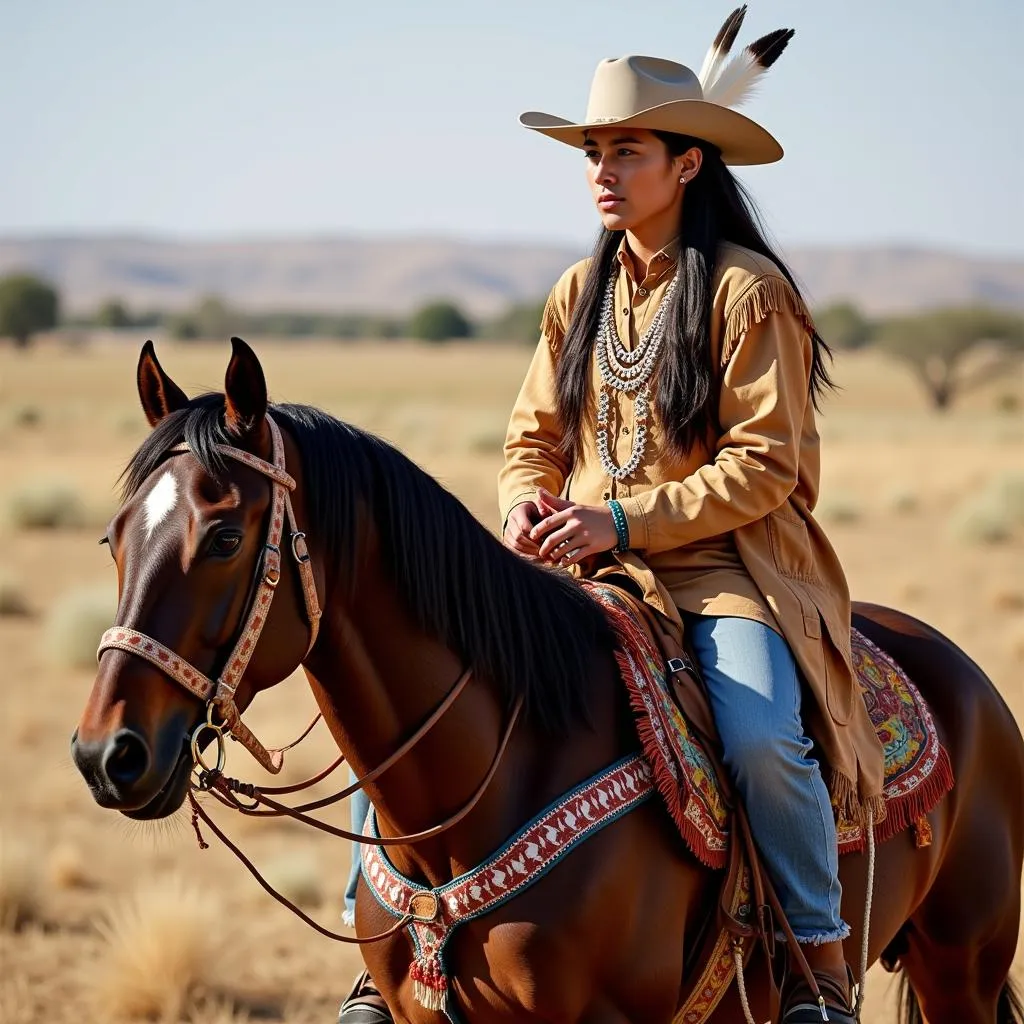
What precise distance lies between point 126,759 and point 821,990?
2.09 metres

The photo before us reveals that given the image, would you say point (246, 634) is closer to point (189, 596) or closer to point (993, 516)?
point (189, 596)

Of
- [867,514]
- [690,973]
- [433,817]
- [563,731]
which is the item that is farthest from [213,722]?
[867,514]

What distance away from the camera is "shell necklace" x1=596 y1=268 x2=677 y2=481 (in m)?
4.08

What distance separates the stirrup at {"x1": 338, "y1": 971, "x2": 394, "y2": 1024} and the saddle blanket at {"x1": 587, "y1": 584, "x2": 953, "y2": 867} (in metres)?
1.03

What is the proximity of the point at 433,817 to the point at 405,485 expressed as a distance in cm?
83

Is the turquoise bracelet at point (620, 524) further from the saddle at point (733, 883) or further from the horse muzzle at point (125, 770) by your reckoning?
the horse muzzle at point (125, 770)

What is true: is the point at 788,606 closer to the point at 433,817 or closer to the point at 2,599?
the point at 433,817

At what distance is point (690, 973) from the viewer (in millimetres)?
3723

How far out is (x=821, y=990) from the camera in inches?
151

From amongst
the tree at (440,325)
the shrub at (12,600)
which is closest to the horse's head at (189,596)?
the shrub at (12,600)

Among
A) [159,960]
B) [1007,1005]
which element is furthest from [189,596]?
[159,960]

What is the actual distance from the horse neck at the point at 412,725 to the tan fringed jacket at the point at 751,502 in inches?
29.3

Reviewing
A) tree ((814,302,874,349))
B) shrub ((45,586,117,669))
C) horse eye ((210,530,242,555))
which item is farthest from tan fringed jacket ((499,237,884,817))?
tree ((814,302,874,349))

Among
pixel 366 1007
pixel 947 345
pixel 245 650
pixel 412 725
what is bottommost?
pixel 366 1007
